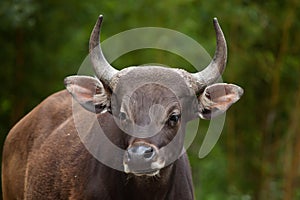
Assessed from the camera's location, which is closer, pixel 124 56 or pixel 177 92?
pixel 177 92

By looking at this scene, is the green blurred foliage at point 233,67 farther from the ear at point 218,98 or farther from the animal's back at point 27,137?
the ear at point 218,98

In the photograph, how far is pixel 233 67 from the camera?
53.1 ft

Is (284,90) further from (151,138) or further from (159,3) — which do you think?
(151,138)

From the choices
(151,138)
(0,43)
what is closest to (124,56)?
(0,43)

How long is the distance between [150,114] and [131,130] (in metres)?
0.19

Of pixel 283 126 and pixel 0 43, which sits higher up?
pixel 0 43

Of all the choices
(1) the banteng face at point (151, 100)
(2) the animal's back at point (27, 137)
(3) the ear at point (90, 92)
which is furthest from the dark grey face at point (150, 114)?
(2) the animal's back at point (27, 137)

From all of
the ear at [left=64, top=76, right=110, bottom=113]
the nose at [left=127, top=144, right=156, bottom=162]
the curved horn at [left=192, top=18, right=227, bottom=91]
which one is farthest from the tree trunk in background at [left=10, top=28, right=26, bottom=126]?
the nose at [left=127, top=144, right=156, bottom=162]

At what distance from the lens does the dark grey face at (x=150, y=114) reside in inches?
273

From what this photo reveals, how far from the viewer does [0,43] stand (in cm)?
1655

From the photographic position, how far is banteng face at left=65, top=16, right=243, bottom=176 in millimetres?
7016

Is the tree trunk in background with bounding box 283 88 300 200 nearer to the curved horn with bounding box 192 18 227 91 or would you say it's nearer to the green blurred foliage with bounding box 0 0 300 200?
the green blurred foliage with bounding box 0 0 300 200

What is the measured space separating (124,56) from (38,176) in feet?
34.9

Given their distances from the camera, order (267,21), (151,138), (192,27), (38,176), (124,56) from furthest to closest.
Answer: (124,56) → (192,27) → (267,21) → (38,176) → (151,138)
